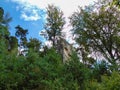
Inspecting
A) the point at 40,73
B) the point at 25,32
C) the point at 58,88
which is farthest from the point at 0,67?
the point at 25,32

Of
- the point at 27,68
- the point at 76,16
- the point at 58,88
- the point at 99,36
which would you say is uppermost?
the point at 76,16

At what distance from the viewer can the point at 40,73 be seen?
2192cm

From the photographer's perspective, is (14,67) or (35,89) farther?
(14,67)

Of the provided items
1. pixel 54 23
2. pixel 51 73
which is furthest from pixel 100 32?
pixel 51 73

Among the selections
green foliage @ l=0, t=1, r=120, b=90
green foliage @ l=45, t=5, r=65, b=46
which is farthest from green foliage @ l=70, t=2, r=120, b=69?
green foliage @ l=0, t=1, r=120, b=90

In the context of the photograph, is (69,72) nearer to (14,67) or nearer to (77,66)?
(77,66)

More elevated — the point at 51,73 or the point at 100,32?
the point at 100,32

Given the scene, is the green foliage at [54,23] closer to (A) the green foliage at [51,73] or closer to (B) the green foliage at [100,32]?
(B) the green foliage at [100,32]

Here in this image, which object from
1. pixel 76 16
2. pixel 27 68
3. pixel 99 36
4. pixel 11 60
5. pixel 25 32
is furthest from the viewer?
pixel 25 32

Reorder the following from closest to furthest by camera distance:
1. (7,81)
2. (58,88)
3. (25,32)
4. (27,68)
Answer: (58,88) < (7,81) < (27,68) < (25,32)

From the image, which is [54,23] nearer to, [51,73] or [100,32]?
[100,32]

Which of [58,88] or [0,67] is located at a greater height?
[0,67]

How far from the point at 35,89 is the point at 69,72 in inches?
123

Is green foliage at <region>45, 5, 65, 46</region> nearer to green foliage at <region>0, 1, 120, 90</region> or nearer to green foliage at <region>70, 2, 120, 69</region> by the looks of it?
green foliage at <region>70, 2, 120, 69</region>
